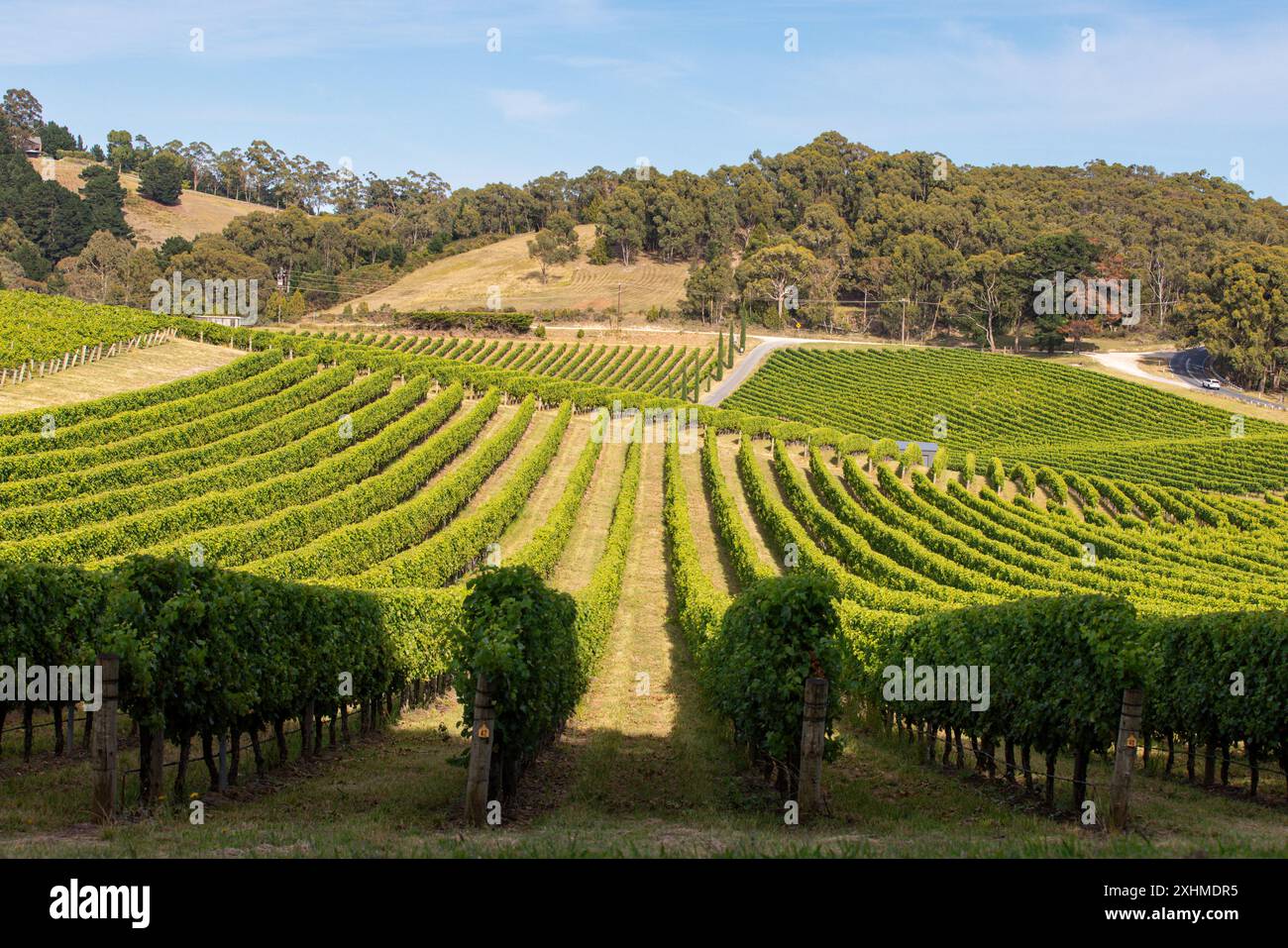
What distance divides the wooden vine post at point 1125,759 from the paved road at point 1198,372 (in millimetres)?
99416

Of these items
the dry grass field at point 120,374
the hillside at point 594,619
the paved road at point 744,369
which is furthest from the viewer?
the paved road at point 744,369

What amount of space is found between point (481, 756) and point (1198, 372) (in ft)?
388

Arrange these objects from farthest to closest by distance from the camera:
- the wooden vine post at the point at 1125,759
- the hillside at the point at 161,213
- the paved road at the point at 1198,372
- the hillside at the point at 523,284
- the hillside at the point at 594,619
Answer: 1. the hillside at the point at 161,213
2. the hillside at the point at 523,284
3. the paved road at the point at 1198,372
4. the hillside at the point at 594,619
5. the wooden vine post at the point at 1125,759

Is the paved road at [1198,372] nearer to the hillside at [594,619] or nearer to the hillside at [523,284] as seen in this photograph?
the hillside at [594,619]

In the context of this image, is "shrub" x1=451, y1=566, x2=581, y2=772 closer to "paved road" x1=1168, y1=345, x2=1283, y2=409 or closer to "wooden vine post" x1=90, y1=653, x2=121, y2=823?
"wooden vine post" x1=90, y1=653, x2=121, y2=823

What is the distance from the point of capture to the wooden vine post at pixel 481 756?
14.3 meters

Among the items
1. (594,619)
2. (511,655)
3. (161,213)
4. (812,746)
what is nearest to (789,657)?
(812,746)

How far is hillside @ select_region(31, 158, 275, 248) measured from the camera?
172250 millimetres

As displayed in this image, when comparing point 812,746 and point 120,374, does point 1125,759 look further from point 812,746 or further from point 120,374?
point 120,374

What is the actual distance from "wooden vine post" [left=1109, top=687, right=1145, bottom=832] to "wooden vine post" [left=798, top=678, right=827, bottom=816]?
3.72 m

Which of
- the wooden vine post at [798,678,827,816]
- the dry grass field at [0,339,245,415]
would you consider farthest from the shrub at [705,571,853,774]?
the dry grass field at [0,339,245,415]

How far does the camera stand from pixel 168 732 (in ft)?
53.9

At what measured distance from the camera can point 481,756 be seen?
14352mm

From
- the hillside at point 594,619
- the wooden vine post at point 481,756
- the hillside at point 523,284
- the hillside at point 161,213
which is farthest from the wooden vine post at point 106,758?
the hillside at point 161,213
